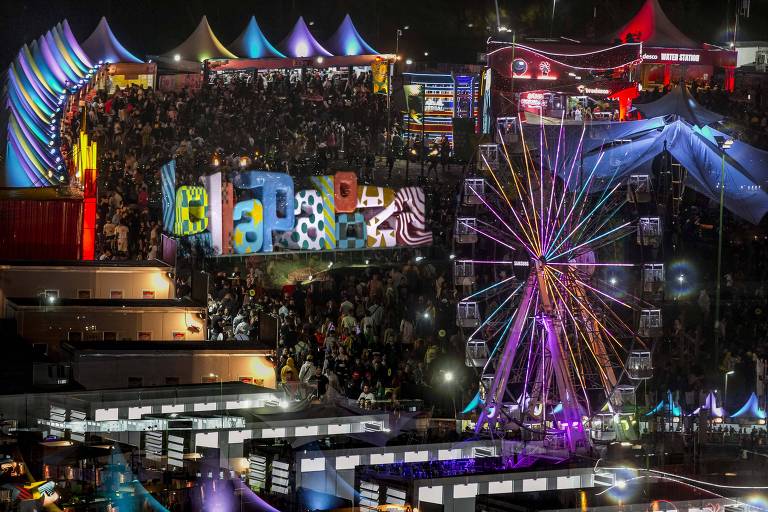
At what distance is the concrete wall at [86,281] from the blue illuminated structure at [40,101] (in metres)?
4.55

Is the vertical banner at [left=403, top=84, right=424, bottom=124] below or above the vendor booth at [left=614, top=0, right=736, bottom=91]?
below

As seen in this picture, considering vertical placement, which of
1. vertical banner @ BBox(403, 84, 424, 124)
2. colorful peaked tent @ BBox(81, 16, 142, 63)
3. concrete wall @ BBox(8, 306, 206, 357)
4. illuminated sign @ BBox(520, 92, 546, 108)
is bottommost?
concrete wall @ BBox(8, 306, 206, 357)

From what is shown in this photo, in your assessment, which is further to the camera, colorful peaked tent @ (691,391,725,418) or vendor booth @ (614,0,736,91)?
vendor booth @ (614,0,736,91)

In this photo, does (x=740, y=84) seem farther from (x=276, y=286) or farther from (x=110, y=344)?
(x=110, y=344)

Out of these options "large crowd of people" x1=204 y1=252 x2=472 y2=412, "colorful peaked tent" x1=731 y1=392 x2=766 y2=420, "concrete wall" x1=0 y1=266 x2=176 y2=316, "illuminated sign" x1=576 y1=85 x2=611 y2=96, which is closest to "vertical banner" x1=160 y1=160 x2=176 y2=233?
"concrete wall" x1=0 y1=266 x2=176 y2=316

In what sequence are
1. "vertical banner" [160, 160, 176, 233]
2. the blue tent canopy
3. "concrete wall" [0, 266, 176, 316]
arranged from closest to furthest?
the blue tent canopy
"concrete wall" [0, 266, 176, 316]
"vertical banner" [160, 160, 176, 233]

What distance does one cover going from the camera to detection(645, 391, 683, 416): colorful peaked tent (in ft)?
99.5

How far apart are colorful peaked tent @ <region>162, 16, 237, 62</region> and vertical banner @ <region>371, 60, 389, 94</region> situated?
4.25 m

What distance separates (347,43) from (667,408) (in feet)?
69.6

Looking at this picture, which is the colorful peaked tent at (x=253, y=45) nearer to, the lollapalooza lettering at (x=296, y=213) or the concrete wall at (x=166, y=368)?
the lollapalooza lettering at (x=296, y=213)

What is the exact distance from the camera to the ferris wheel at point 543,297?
29656mm

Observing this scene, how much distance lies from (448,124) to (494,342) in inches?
654

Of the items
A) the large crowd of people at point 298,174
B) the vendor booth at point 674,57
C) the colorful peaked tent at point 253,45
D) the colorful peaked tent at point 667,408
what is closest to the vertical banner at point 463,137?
the large crowd of people at point 298,174

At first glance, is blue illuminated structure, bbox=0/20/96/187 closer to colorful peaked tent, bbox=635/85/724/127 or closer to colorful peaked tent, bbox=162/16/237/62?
colorful peaked tent, bbox=162/16/237/62
